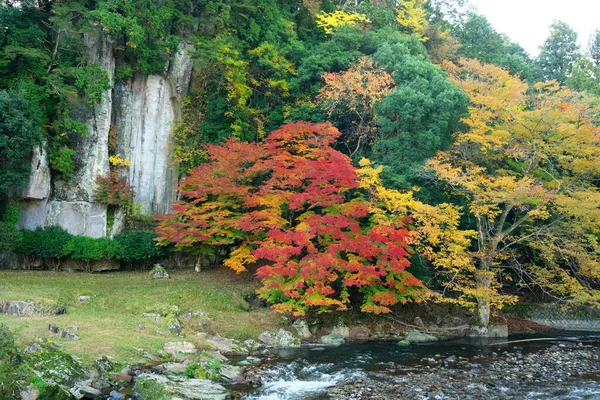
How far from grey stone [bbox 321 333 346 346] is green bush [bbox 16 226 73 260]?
1314 cm

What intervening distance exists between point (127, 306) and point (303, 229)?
670 centimetres

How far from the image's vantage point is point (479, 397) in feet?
36.2

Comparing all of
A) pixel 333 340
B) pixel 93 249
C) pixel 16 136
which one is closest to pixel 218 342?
pixel 333 340

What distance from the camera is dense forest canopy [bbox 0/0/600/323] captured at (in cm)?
1861

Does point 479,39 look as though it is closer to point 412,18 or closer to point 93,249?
point 412,18

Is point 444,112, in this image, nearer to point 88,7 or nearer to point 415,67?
point 415,67

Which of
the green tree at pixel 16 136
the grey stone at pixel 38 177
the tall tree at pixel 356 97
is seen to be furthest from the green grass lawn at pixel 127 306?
the tall tree at pixel 356 97

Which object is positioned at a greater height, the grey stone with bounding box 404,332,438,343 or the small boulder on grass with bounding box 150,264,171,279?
the small boulder on grass with bounding box 150,264,171,279

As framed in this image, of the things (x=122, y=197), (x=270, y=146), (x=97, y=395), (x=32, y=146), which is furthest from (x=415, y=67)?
(x=97, y=395)

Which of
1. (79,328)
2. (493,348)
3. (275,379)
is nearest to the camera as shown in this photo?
(275,379)

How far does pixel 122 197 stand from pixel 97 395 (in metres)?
16.0

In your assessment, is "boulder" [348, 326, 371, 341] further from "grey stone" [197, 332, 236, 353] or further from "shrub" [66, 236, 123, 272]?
"shrub" [66, 236, 123, 272]

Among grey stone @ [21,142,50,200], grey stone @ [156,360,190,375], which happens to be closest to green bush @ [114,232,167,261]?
grey stone @ [21,142,50,200]

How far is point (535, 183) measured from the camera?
21344 mm
